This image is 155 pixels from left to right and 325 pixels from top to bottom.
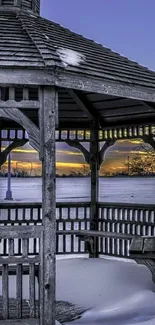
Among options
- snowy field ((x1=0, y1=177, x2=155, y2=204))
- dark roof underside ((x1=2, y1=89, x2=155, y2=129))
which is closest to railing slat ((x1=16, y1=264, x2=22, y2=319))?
dark roof underside ((x1=2, y1=89, x2=155, y2=129))

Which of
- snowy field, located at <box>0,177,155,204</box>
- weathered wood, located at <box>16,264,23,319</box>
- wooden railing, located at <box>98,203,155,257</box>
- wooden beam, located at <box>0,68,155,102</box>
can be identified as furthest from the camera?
snowy field, located at <box>0,177,155,204</box>

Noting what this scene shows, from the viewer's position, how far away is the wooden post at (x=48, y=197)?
17.6 feet

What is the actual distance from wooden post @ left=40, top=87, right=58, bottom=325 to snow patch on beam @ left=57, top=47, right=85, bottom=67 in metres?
0.44

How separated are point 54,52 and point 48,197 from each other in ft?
5.58

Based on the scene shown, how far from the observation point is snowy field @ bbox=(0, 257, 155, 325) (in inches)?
Result: 239

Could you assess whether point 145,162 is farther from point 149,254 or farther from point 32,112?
point 149,254

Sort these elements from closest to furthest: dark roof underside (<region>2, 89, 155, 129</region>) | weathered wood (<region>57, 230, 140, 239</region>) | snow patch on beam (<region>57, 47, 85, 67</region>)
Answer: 1. snow patch on beam (<region>57, 47, 85, 67</region>)
2. weathered wood (<region>57, 230, 140, 239</region>)
3. dark roof underside (<region>2, 89, 155, 129</region>)

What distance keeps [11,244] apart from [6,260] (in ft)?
0.60

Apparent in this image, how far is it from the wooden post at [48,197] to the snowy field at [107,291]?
734 mm

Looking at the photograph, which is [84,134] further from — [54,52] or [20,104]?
[20,104]

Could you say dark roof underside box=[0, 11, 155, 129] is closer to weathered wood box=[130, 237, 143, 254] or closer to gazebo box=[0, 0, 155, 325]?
gazebo box=[0, 0, 155, 325]

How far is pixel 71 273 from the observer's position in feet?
27.0

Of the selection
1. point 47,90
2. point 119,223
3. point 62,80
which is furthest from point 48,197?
point 119,223

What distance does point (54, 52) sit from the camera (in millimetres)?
5711
